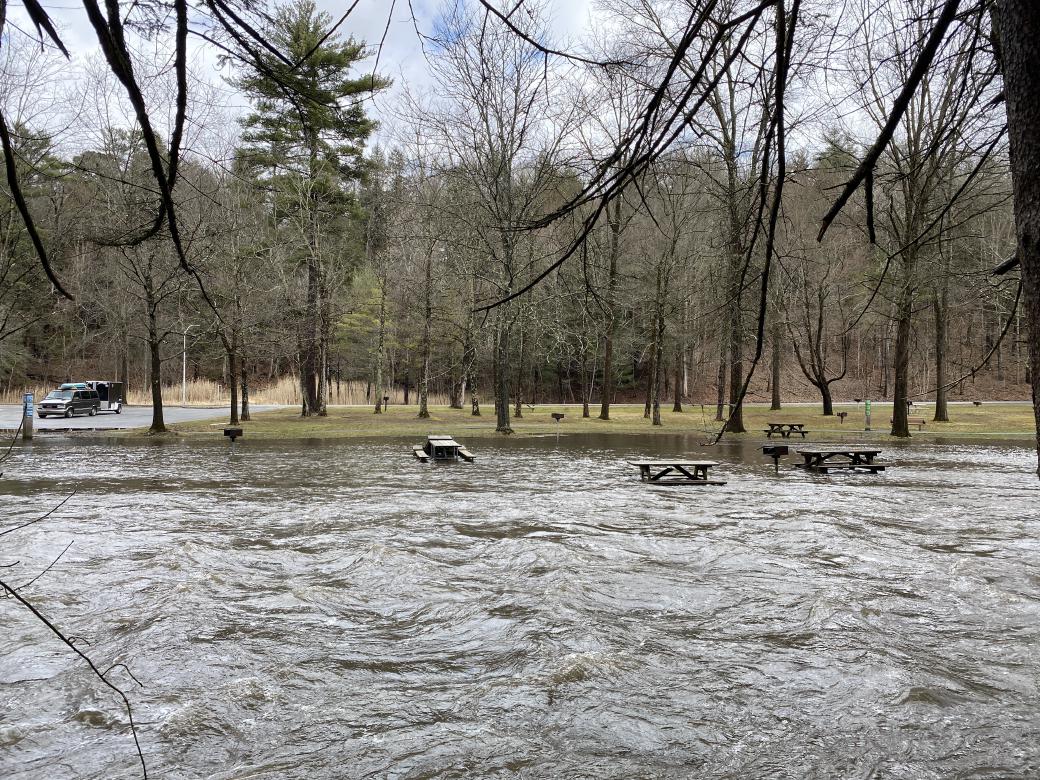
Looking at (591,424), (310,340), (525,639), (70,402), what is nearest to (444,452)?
(525,639)

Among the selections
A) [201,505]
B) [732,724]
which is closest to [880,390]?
[201,505]

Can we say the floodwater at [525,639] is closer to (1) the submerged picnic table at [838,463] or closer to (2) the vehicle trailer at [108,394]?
(1) the submerged picnic table at [838,463]

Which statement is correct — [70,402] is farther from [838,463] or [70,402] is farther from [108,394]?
[838,463]

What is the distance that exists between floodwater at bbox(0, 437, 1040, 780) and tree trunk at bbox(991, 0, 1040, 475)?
3.83m

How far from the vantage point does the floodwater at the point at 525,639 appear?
4754mm

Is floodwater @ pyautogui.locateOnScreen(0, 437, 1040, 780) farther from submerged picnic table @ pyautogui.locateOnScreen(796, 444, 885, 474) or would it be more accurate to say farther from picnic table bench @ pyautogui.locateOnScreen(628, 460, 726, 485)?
submerged picnic table @ pyautogui.locateOnScreen(796, 444, 885, 474)

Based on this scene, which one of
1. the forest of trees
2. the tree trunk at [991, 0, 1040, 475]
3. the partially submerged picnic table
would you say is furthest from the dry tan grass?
the tree trunk at [991, 0, 1040, 475]

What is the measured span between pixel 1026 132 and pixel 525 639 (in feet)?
19.3

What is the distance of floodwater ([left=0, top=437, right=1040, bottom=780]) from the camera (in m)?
4.75

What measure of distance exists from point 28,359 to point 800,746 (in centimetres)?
6737

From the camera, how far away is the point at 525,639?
667cm

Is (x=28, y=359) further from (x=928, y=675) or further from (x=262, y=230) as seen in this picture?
(x=928, y=675)

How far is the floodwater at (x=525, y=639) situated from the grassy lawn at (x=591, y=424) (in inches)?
596

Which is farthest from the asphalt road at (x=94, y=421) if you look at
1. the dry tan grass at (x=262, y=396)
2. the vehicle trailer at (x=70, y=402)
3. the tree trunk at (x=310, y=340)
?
the dry tan grass at (x=262, y=396)
